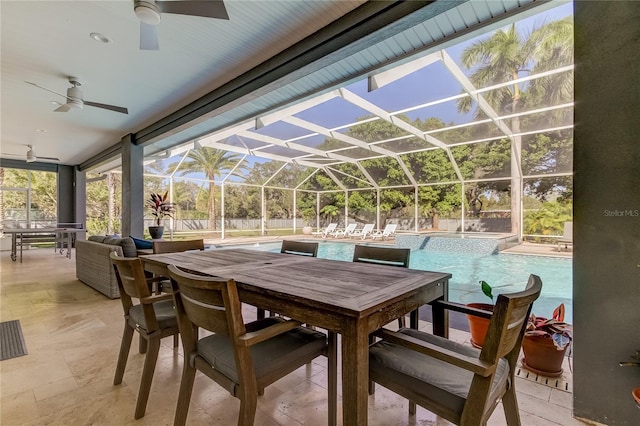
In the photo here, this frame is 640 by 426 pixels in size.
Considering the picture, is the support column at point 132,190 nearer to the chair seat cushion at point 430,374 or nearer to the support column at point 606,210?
the chair seat cushion at point 430,374

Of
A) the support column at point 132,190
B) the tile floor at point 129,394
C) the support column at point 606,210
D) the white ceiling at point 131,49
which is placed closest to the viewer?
the support column at point 606,210

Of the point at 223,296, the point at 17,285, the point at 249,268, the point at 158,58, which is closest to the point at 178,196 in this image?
the point at 17,285

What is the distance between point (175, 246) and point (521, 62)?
5532 millimetres

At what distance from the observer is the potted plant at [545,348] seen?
6.20ft

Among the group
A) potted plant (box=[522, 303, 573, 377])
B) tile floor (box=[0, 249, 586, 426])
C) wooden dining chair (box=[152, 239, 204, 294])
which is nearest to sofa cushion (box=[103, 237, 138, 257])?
tile floor (box=[0, 249, 586, 426])

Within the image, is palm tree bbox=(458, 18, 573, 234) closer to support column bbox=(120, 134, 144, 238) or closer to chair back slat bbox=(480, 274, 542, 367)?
chair back slat bbox=(480, 274, 542, 367)

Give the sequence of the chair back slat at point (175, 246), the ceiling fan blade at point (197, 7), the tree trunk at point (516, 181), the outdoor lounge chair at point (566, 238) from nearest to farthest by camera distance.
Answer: the ceiling fan blade at point (197, 7) → the chair back slat at point (175, 246) → the tree trunk at point (516, 181) → the outdoor lounge chair at point (566, 238)

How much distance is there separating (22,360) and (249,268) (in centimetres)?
194

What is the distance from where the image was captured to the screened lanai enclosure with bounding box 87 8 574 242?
179 inches

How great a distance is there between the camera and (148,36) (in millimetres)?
2174

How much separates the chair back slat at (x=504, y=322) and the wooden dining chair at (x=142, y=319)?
154cm

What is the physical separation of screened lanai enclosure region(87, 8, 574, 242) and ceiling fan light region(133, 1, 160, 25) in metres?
1.84

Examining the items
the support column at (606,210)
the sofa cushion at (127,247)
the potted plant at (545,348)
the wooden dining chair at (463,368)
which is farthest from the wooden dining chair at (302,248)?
the sofa cushion at (127,247)

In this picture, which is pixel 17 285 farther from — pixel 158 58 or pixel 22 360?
pixel 158 58
